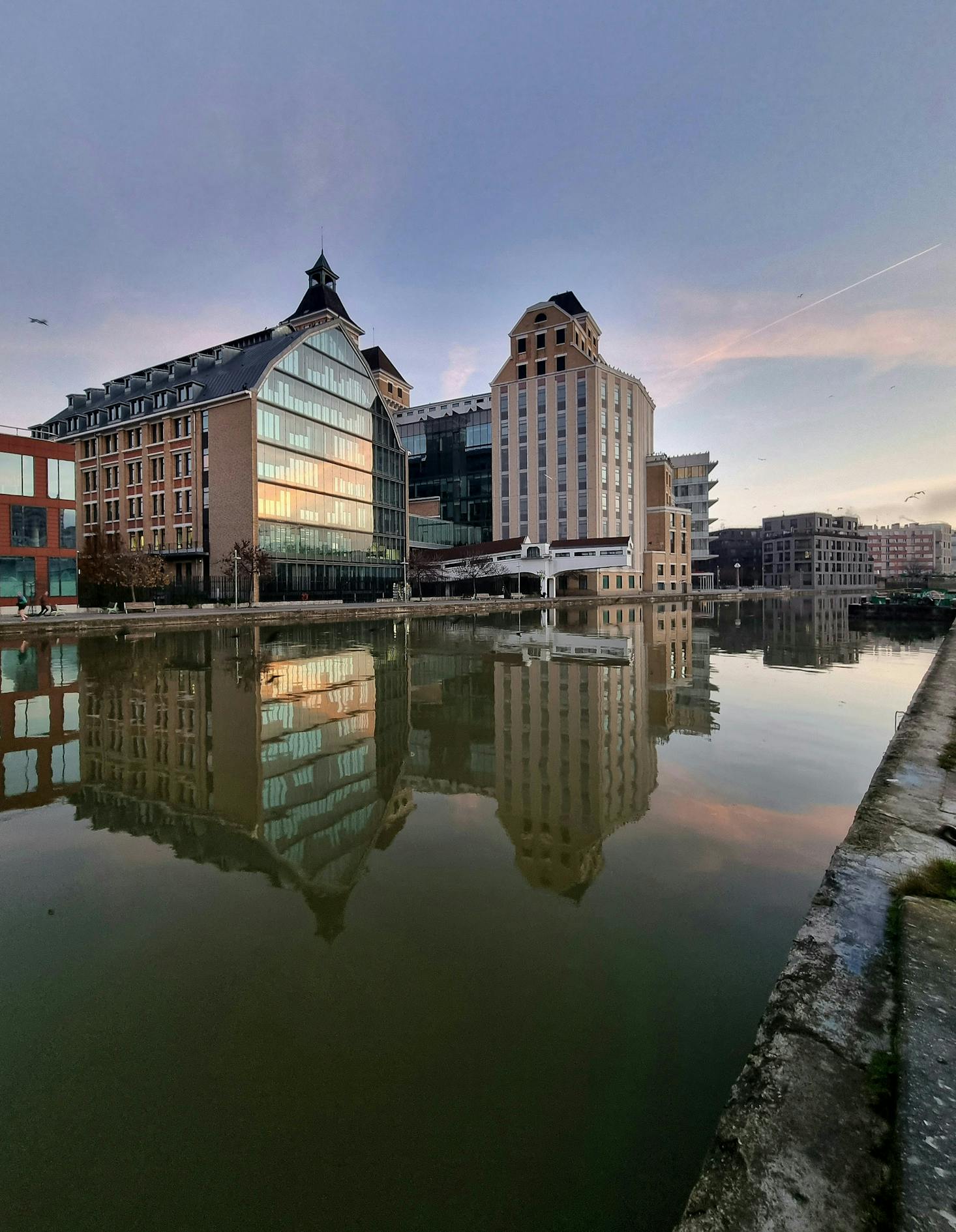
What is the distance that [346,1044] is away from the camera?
124 inches

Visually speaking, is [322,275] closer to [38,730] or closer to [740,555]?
[38,730]

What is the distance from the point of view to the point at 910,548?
18175cm

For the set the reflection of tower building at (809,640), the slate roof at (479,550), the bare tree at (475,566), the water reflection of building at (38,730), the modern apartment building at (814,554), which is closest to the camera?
the water reflection of building at (38,730)

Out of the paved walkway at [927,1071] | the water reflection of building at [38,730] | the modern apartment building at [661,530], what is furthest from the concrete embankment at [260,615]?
the paved walkway at [927,1071]

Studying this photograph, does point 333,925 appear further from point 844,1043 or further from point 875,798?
point 875,798

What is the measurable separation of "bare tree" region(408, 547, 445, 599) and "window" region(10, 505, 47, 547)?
36.2 m

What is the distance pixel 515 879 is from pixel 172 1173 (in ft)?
10.1

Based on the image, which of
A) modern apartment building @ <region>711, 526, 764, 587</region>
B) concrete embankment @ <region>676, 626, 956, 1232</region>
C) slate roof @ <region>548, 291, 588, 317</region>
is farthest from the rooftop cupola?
modern apartment building @ <region>711, 526, 764, 587</region>

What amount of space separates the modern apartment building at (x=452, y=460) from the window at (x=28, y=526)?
5453 centimetres

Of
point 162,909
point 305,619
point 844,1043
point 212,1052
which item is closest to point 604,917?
point 844,1043

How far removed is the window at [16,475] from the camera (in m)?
37.9

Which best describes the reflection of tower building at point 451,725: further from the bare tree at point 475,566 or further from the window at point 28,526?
the bare tree at point 475,566

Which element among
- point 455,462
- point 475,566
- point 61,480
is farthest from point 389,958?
point 455,462

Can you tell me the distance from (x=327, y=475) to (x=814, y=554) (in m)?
117
